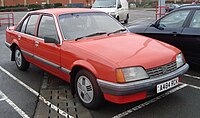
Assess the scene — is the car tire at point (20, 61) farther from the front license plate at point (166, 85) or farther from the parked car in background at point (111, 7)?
the parked car in background at point (111, 7)

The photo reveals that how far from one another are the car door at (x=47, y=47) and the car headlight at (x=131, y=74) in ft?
4.74

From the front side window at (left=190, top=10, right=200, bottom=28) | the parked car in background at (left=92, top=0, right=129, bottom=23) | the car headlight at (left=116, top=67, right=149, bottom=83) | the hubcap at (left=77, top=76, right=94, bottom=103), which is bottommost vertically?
the hubcap at (left=77, top=76, right=94, bottom=103)

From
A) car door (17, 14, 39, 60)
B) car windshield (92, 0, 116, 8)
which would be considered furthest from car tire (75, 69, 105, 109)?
car windshield (92, 0, 116, 8)

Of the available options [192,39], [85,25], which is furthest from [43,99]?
[192,39]

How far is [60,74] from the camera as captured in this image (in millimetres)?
4465

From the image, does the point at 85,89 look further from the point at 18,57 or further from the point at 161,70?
the point at 18,57

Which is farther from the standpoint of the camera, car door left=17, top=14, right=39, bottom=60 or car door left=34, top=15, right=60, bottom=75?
car door left=17, top=14, right=39, bottom=60

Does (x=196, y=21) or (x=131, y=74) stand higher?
(x=196, y=21)

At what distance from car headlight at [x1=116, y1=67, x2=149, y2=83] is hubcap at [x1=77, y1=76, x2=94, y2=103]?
603 mm

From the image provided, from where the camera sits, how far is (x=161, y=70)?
11.8 feet

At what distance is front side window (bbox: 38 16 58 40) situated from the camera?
457cm

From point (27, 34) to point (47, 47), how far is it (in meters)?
1.13

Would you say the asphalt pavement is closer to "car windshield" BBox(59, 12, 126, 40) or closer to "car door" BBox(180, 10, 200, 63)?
"car door" BBox(180, 10, 200, 63)

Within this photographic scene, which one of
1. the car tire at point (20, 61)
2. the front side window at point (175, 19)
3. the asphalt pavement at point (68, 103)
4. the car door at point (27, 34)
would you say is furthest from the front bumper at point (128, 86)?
the car tire at point (20, 61)
